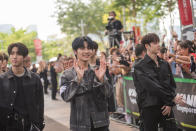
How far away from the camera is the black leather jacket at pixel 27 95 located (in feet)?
13.2

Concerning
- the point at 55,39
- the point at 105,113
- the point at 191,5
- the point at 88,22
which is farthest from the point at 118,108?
the point at 55,39

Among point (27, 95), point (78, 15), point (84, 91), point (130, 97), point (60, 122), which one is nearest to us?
point (84, 91)

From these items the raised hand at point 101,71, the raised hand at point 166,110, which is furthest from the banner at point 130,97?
the raised hand at point 101,71

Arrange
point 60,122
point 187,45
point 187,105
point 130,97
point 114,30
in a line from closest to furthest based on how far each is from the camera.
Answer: point 187,105, point 187,45, point 130,97, point 60,122, point 114,30

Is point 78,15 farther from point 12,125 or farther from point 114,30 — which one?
point 12,125

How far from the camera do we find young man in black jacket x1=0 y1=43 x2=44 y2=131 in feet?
13.2

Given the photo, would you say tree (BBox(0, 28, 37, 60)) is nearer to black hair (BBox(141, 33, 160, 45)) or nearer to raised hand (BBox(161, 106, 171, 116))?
black hair (BBox(141, 33, 160, 45))

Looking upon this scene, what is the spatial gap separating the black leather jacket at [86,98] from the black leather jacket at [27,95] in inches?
21.4

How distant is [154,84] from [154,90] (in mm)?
88

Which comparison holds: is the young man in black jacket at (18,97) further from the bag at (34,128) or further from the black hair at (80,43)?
the black hair at (80,43)

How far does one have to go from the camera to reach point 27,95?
13.6 feet

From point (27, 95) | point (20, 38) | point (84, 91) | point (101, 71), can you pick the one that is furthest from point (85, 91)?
point (20, 38)

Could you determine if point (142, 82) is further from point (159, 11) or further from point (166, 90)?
point (159, 11)

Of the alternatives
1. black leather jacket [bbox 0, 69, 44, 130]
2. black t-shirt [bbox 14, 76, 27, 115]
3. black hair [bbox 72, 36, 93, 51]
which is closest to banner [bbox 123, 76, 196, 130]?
black hair [bbox 72, 36, 93, 51]
